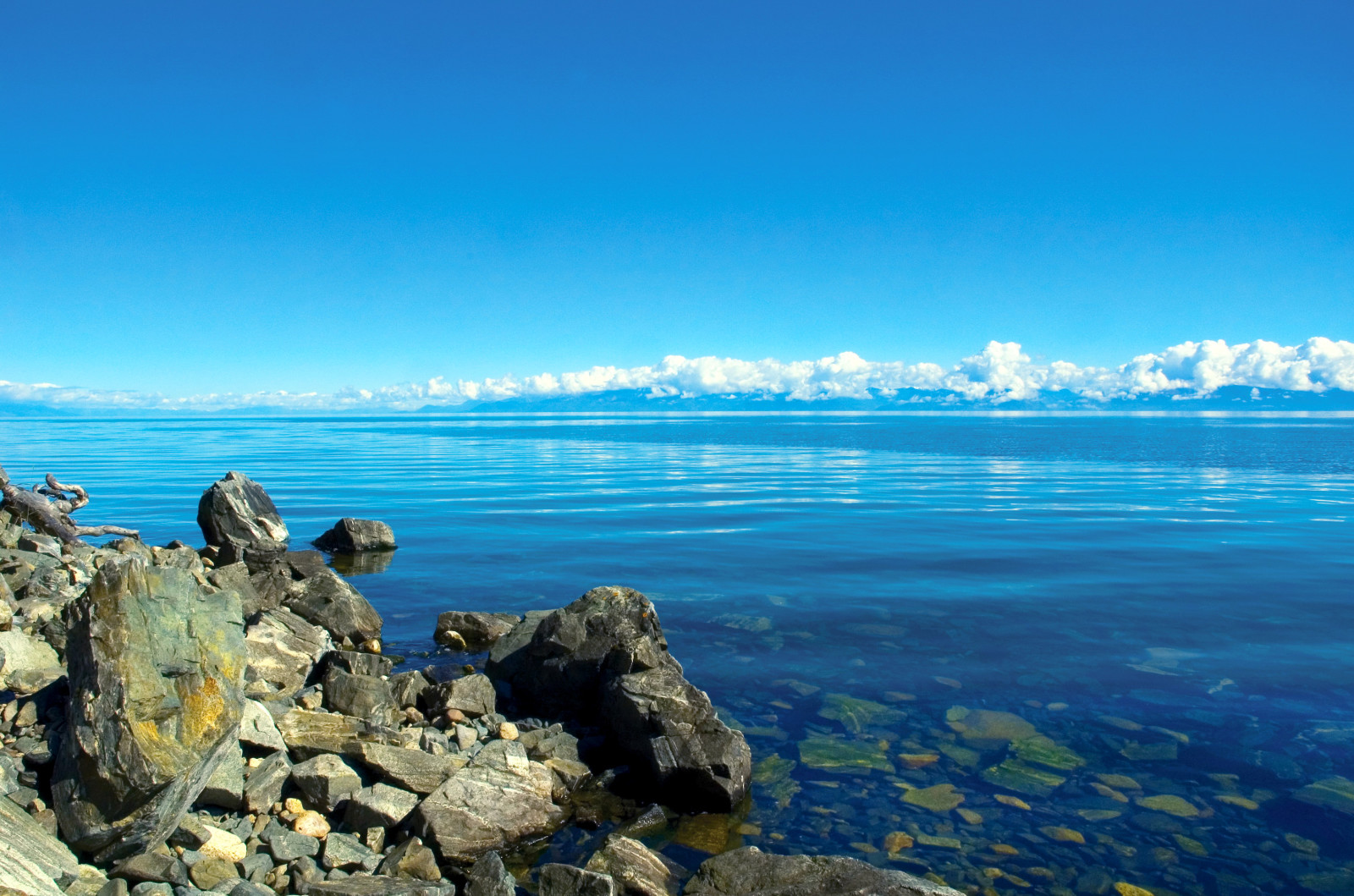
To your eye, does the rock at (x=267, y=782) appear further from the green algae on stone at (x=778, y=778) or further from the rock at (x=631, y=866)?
the green algae on stone at (x=778, y=778)

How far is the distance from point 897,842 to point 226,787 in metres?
7.31

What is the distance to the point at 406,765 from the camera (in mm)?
9852

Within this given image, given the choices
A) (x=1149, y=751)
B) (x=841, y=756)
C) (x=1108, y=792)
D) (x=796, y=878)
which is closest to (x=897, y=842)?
(x=796, y=878)

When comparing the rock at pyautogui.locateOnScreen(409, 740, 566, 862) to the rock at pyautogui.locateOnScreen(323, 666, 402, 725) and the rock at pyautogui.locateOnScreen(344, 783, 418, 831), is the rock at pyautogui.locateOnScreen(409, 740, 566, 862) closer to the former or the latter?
the rock at pyautogui.locateOnScreen(344, 783, 418, 831)

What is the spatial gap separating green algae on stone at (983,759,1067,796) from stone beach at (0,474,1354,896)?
38 mm

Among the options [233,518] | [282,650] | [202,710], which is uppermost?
[202,710]

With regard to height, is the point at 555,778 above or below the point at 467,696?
below

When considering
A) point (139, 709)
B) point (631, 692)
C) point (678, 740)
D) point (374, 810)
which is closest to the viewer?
point (139, 709)

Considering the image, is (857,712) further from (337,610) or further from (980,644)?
(337,610)

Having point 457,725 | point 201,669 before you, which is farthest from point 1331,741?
point 201,669

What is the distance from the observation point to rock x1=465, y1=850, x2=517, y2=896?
Result: 789 cm

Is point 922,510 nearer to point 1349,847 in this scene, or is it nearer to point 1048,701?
point 1048,701

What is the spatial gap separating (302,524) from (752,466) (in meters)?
42.3

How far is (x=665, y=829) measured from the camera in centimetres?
985
